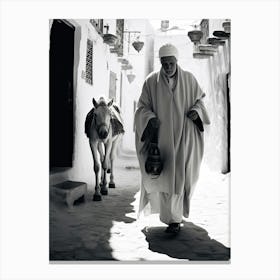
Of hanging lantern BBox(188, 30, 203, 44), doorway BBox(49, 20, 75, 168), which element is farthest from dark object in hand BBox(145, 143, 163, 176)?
hanging lantern BBox(188, 30, 203, 44)

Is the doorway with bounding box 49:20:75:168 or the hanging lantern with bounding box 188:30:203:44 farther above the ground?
the hanging lantern with bounding box 188:30:203:44

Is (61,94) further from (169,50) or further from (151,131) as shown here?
(169,50)

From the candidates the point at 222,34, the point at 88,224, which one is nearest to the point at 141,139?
the point at 88,224

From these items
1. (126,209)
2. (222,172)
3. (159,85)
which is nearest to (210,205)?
(222,172)

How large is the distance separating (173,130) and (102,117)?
2.18 feet

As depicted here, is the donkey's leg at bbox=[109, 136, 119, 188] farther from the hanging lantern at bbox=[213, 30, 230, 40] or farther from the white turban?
the hanging lantern at bbox=[213, 30, 230, 40]

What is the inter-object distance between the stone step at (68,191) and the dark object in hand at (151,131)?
2.27 feet

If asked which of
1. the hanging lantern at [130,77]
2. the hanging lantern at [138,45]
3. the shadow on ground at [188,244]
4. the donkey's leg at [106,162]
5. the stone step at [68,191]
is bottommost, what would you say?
the shadow on ground at [188,244]

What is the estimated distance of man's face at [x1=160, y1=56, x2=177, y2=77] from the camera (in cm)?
356

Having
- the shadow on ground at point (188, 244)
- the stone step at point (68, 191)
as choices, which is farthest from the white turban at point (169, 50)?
the shadow on ground at point (188, 244)

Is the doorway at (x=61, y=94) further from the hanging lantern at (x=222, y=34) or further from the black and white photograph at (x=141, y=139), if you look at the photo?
the hanging lantern at (x=222, y=34)

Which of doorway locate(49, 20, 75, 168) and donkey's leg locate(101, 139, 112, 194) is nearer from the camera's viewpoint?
doorway locate(49, 20, 75, 168)

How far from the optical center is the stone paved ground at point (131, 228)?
3.52 m

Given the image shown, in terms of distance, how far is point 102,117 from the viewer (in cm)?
376
